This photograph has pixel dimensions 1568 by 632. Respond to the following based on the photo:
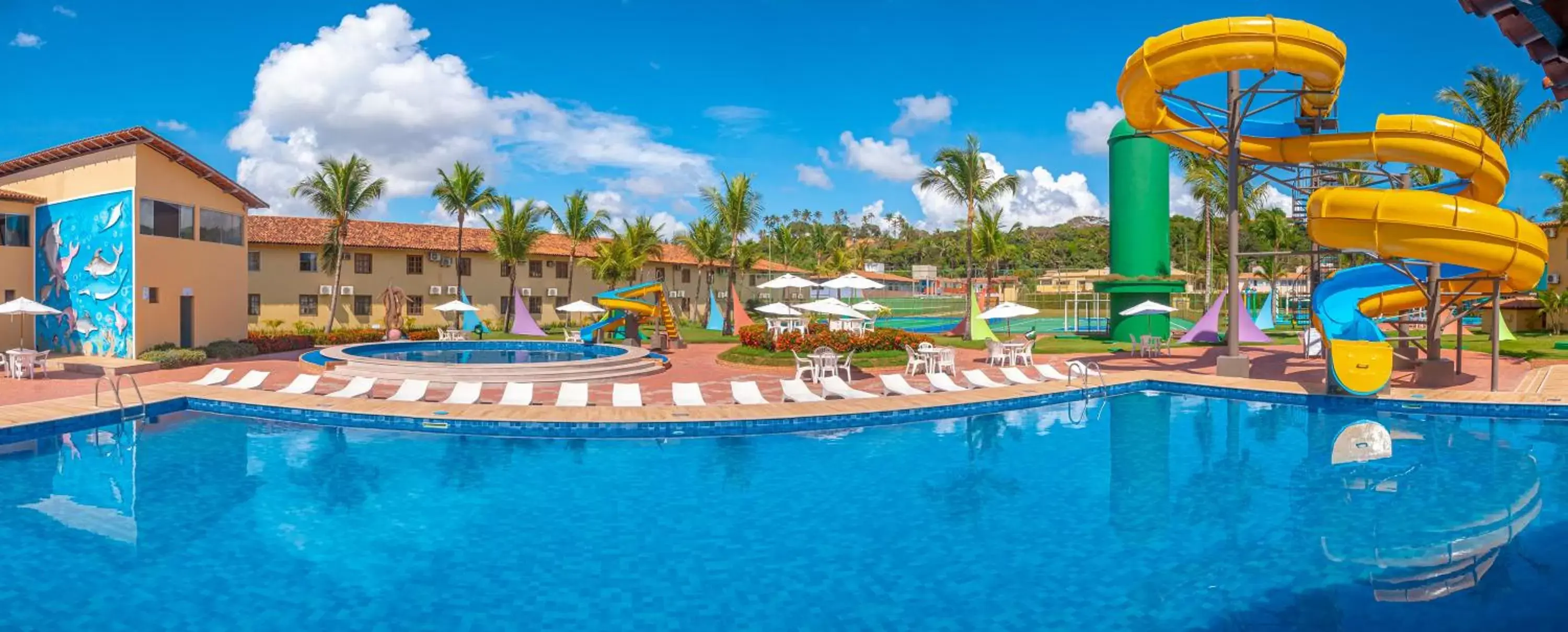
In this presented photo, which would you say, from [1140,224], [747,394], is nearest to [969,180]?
[1140,224]

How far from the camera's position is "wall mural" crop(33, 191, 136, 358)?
21188 millimetres

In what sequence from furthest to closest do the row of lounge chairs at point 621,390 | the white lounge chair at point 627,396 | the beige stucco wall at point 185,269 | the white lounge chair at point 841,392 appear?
the beige stucco wall at point 185,269, the white lounge chair at point 841,392, the row of lounge chairs at point 621,390, the white lounge chair at point 627,396

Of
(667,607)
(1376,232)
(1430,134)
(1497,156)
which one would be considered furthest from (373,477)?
(1497,156)

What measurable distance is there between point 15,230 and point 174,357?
6.12 m

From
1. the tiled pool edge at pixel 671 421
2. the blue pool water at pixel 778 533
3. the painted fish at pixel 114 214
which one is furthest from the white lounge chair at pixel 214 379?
the painted fish at pixel 114 214

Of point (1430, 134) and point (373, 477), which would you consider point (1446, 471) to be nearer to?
point (1430, 134)

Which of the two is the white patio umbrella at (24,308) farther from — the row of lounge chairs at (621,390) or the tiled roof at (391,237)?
the tiled roof at (391,237)

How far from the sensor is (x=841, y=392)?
16.1 m

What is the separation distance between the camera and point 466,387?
15.1 m

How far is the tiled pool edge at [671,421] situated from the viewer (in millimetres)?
13125

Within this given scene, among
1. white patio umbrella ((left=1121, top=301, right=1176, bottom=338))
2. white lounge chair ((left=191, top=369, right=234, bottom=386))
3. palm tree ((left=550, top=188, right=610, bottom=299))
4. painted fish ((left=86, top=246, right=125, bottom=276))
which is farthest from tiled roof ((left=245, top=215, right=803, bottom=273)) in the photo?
white patio umbrella ((left=1121, top=301, right=1176, bottom=338))

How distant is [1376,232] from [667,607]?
13560 millimetres

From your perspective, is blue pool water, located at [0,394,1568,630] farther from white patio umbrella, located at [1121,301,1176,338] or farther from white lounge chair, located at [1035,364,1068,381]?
white patio umbrella, located at [1121,301,1176,338]

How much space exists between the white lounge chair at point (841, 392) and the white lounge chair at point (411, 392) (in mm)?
6971
